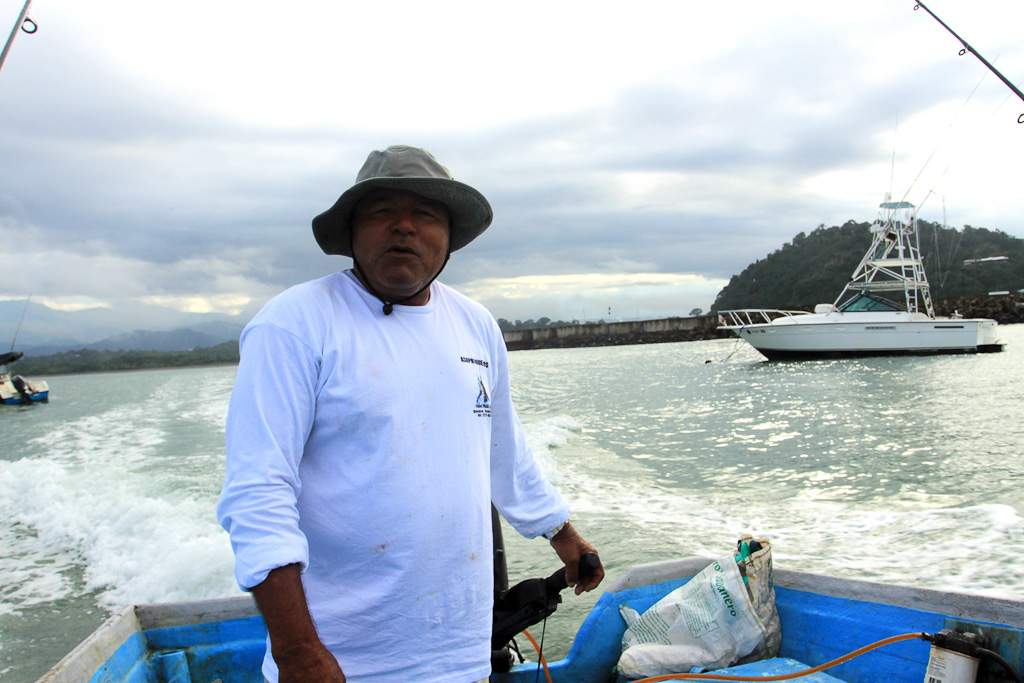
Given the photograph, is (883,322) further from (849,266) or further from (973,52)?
(849,266)

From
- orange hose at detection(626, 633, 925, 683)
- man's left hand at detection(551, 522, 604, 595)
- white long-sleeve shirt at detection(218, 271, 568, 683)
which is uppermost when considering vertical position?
white long-sleeve shirt at detection(218, 271, 568, 683)

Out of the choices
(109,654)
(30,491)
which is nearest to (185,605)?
(109,654)

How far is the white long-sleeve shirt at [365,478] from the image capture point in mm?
1168

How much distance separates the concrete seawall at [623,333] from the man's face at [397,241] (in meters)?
76.6

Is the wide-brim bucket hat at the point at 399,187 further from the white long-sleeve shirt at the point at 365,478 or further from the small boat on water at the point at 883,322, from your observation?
the small boat on water at the point at 883,322

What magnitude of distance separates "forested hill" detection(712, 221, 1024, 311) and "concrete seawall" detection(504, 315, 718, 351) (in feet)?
43.1

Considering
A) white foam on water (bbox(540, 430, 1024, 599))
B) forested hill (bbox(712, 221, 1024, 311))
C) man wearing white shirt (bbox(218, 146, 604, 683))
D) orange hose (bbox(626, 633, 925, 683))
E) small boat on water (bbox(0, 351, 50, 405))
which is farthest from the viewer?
forested hill (bbox(712, 221, 1024, 311))

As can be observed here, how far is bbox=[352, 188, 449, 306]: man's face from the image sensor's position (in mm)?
1442

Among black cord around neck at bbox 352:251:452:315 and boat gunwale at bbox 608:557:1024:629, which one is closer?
black cord around neck at bbox 352:251:452:315

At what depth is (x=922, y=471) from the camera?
28.3 feet

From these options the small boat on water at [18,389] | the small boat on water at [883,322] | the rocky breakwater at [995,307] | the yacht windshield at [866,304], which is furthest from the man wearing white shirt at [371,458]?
the rocky breakwater at [995,307]

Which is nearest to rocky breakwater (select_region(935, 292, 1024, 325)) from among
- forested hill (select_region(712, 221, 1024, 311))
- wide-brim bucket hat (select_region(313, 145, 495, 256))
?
forested hill (select_region(712, 221, 1024, 311))

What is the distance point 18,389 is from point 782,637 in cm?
4445

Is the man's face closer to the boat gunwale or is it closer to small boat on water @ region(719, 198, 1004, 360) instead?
the boat gunwale
